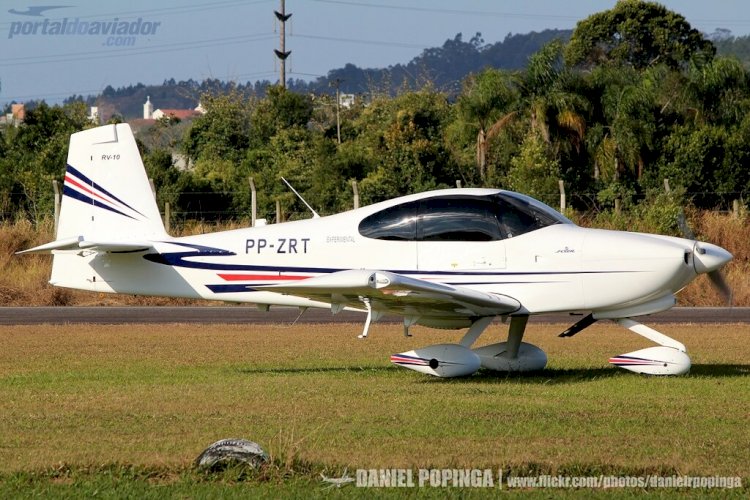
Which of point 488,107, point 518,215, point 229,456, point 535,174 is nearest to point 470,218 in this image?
point 518,215

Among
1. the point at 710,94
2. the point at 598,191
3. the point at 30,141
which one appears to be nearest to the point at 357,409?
the point at 598,191

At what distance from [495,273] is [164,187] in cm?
2690

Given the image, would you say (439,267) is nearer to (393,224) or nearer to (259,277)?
(393,224)

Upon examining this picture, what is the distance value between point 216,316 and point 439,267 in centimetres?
1073

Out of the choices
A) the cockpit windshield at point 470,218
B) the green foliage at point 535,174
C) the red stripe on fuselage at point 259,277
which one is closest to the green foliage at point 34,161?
the green foliage at point 535,174

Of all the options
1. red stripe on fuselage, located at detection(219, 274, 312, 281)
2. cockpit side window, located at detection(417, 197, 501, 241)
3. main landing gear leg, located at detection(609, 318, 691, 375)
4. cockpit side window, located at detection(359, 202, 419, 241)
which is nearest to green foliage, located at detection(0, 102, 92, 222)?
red stripe on fuselage, located at detection(219, 274, 312, 281)

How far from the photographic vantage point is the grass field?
7.48m

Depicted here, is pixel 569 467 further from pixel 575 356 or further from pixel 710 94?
pixel 710 94

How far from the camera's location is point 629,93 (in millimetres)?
39812

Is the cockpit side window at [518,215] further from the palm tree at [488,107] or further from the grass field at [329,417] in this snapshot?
the palm tree at [488,107]

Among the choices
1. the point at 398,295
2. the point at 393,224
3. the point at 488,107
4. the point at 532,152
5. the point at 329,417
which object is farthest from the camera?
the point at 488,107

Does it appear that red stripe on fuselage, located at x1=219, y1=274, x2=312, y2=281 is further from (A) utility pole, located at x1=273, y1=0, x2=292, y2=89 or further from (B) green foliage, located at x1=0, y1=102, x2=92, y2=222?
(A) utility pole, located at x1=273, y1=0, x2=292, y2=89

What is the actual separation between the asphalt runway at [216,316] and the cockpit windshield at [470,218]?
323 inches

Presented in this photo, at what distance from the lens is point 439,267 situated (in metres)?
12.9
